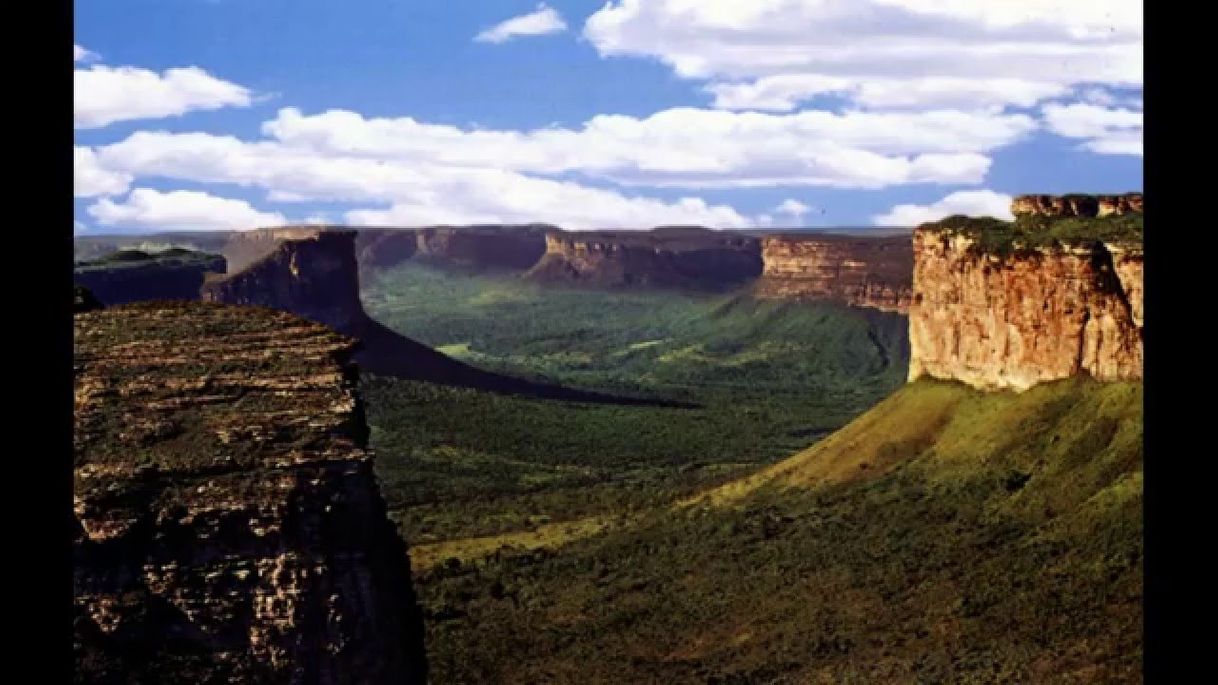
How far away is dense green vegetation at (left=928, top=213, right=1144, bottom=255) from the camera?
74.3 metres

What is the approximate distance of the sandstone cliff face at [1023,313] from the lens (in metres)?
72.6

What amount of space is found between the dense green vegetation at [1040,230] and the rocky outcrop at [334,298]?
7646cm

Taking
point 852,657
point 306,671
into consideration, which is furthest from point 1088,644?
point 306,671

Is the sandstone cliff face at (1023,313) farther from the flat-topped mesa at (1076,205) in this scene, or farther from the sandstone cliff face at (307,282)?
the sandstone cliff face at (307,282)

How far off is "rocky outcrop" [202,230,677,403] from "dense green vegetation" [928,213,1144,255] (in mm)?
76457

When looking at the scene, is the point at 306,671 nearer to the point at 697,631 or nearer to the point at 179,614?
the point at 179,614

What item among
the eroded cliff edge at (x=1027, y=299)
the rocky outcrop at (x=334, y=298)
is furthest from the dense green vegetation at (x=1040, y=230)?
the rocky outcrop at (x=334, y=298)

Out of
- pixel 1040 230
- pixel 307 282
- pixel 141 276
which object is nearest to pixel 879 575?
pixel 1040 230

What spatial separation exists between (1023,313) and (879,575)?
18.0 m

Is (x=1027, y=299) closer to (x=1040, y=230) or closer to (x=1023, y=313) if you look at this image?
(x=1023, y=313)

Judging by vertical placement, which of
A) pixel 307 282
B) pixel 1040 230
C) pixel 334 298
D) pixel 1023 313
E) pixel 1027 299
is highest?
pixel 1040 230

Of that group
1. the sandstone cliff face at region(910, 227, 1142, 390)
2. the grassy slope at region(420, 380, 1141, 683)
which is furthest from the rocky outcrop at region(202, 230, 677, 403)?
the sandstone cliff face at region(910, 227, 1142, 390)

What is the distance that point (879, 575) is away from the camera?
67.9 m
